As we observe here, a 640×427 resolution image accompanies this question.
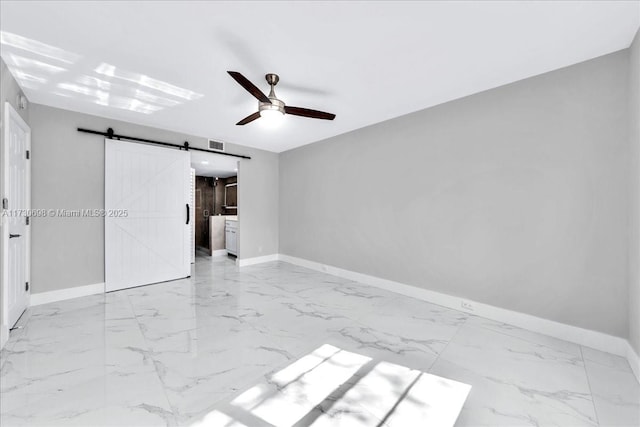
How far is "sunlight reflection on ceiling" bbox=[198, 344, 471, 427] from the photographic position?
153 centimetres

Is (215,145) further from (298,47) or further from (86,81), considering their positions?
(298,47)

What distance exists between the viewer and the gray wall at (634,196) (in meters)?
1.95

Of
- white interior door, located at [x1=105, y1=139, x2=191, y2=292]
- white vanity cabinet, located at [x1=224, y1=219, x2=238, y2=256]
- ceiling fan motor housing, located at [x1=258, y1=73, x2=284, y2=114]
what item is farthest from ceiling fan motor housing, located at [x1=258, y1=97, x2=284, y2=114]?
white vanity cabinet, located at [x1=224, y1=219, x2=238, y2=256]

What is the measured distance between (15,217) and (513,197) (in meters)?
5.17

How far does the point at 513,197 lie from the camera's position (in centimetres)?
275

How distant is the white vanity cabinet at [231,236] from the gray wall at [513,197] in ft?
10.6

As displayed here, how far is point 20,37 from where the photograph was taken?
2.07 metres

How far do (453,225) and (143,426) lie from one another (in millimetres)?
3324

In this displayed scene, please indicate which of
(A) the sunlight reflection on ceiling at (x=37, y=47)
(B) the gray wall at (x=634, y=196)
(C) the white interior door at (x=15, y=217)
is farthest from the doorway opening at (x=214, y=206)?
(B) the gray wall at (x=634, y=196)

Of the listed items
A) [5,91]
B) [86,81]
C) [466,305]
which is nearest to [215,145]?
[86,81]

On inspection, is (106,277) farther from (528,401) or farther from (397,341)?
(528,401)

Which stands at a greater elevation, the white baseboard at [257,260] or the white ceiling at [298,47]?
the white ceiling at [298,47]

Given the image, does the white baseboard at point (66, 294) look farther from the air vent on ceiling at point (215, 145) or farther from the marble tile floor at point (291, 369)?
the air vent on ceiling at point (215, 145)

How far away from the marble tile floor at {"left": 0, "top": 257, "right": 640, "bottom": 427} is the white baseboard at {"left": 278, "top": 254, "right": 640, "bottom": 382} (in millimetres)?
81
